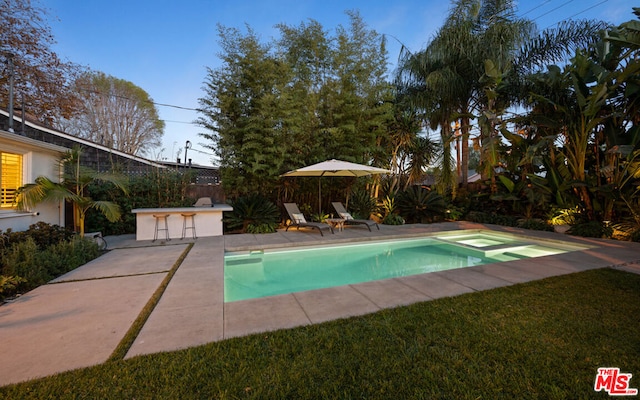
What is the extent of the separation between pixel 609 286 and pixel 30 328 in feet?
22.9

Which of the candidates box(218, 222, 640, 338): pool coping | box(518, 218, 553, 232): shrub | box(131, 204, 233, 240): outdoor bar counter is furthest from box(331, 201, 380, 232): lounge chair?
box(518, 218, 553, 232): shrub

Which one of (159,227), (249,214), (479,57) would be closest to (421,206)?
(479,57)

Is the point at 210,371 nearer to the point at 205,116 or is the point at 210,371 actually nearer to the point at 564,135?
the point at 205,116

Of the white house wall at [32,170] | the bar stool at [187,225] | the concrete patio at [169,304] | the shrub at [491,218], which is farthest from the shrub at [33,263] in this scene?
the shrub at [491,218]

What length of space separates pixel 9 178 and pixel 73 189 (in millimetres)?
1050

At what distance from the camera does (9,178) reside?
549cm

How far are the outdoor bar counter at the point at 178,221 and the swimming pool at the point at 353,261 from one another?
2111 millimetres

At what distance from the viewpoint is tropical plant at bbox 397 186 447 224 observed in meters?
10.8

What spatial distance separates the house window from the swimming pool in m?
4.45

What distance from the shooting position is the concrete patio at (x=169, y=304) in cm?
232

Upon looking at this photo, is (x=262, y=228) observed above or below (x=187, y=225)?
below

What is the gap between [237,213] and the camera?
27.8ft

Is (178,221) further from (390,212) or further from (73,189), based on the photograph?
(390,212)

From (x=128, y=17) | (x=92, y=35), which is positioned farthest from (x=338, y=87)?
(x=92, y=35)
